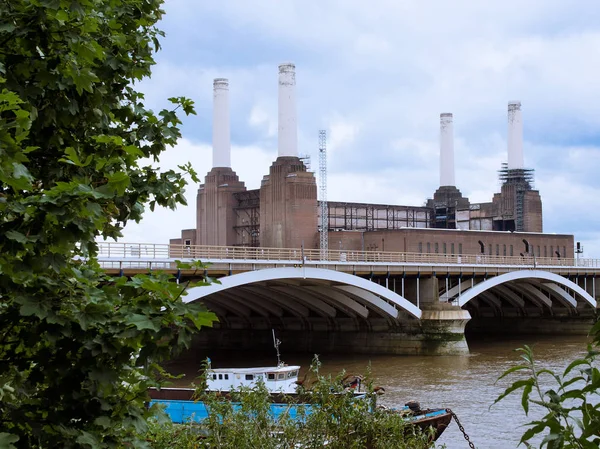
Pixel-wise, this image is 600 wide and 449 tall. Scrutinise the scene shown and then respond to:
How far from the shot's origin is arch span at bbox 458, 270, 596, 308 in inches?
2025

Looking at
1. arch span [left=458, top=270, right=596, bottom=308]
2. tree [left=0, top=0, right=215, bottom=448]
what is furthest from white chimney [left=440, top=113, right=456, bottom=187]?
tree [left=0, top=0, right=215, bottom=448]

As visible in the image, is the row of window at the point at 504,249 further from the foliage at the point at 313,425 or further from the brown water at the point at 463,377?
the foliage at the point at 313,425

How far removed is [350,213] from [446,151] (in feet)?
43.6

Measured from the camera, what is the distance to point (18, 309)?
17.3ft

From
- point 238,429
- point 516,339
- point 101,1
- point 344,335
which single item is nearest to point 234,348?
point 344,335

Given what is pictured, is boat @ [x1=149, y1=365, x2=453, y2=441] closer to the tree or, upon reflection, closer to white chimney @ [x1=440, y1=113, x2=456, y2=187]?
the tree

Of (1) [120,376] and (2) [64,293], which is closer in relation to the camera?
(2) [64,293]

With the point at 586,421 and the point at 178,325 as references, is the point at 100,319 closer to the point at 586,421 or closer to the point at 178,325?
the point at 178,325

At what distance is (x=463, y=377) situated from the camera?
37562 millimetres

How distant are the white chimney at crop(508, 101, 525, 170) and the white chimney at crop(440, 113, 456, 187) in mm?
6678

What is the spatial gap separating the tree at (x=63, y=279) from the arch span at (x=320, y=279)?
2643 centimetres

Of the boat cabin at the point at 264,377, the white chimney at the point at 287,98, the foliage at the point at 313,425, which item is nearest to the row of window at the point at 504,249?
the white chimney at the point at 287,98

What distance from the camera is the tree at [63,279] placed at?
15.3 ft

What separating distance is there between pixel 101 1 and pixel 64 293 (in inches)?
96.0
